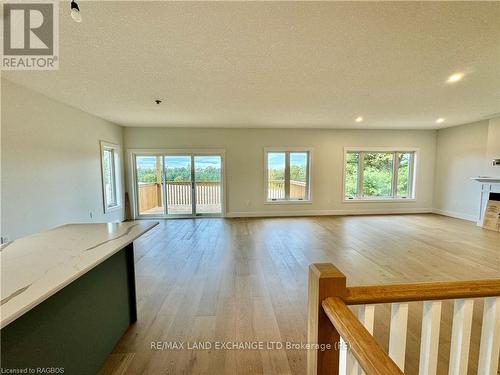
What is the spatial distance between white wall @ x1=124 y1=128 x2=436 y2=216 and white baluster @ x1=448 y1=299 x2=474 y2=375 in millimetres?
5702

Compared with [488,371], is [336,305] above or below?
above

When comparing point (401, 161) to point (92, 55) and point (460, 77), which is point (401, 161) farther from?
point (92, 55)

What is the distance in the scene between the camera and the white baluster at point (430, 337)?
88 cm

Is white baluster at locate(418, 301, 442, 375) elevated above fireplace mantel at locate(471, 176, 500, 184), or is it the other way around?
fireplace mantel at locate(471, 176, 500, 184)

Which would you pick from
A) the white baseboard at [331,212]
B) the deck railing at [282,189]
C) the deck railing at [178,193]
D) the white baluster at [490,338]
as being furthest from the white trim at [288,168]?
the white baluster at [490,338]

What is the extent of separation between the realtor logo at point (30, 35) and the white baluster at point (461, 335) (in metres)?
3.02

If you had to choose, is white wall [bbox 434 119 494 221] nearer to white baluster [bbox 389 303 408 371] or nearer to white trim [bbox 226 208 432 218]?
white trim [bbox 226 208 432 218]

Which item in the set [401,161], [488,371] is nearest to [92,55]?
[488,371]

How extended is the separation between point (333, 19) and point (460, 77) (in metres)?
2.39

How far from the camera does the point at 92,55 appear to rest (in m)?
2.32

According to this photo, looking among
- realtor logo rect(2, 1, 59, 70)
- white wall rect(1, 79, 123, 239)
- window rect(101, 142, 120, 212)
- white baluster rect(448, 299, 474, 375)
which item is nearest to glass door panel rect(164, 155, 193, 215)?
window rect(101, 142, 120, 212)

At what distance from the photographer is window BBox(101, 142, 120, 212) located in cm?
529

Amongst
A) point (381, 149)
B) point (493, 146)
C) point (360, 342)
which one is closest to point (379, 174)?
point (381, 149)

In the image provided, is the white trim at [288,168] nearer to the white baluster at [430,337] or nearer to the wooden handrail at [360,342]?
the white baluster at [430,337]
